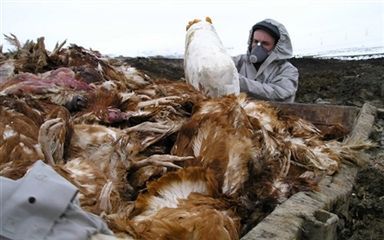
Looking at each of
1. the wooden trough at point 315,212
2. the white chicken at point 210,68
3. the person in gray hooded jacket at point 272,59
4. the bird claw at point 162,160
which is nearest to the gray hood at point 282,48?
the person in gray hooded jacket at point 272,59

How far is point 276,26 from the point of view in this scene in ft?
17.1

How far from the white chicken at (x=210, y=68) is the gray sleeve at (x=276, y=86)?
650 millimetres

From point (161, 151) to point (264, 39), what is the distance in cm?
276

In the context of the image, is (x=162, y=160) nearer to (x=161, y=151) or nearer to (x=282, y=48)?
(x=161, y=151)

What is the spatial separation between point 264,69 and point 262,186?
114 inches

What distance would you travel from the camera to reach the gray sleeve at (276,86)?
4.65m

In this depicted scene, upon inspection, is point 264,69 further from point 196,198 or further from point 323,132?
point 196,198

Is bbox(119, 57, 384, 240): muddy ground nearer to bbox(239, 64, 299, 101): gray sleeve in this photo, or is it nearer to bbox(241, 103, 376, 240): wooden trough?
bbox(241, 103, 376, 240): wooden trough

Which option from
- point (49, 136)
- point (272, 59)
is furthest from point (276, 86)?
point (49, 136)

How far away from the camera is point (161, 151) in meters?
2.78

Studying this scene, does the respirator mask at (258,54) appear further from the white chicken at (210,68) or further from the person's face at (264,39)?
the white chicken at (210,68)

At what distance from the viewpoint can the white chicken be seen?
3631mm

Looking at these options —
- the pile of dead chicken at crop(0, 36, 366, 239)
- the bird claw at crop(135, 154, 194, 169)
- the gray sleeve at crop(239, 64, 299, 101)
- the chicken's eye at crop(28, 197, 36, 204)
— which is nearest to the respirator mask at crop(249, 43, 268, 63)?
the gray sleeve at crop(239, 64, 299, 101)

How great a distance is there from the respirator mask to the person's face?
4 centimetres
